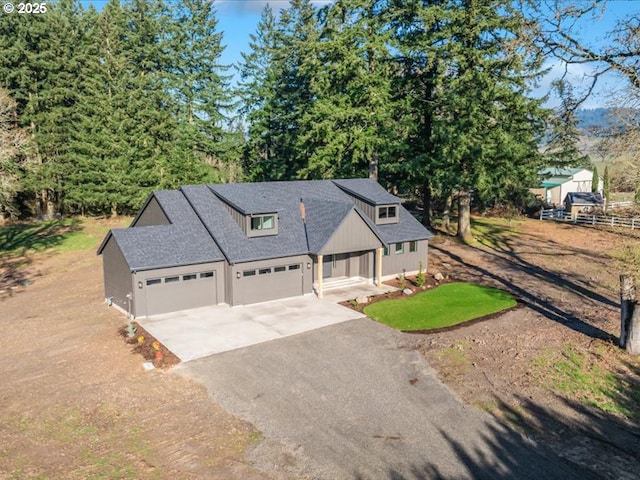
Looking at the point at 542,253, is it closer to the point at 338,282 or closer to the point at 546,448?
the point at 338,282

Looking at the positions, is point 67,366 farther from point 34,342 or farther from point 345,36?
point 345,36

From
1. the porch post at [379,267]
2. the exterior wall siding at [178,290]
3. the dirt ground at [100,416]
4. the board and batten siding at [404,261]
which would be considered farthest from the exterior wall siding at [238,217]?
the board and batten siding at [404,261]

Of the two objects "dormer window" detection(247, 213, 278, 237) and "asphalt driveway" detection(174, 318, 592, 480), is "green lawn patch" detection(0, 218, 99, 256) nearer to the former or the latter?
"dormer window" detection(247, 213, 278, 237)

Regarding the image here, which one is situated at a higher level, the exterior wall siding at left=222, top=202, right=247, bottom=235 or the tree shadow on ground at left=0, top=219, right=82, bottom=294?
the exterior wall siding at left=222, top=202, right=247, bottom=235

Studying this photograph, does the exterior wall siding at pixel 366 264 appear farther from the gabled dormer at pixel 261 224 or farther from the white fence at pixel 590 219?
the white fence at pixel 590 219

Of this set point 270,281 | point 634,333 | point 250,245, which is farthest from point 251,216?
point 634,333

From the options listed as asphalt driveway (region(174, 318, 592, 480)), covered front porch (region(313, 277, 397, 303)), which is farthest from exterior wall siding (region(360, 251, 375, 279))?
asphalt driveway (region(174, 318, 592, 480))
